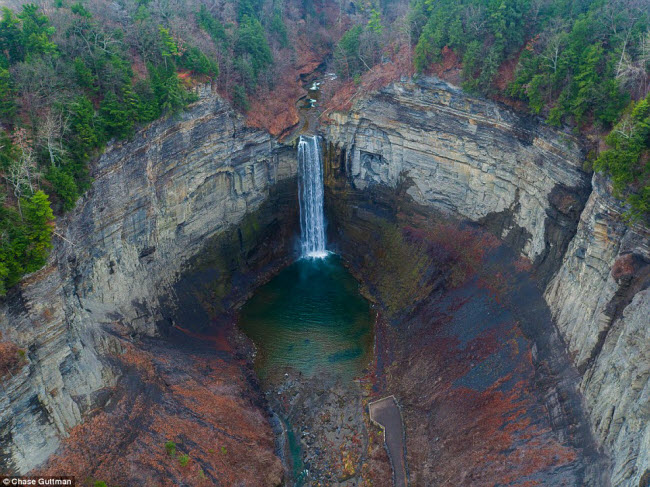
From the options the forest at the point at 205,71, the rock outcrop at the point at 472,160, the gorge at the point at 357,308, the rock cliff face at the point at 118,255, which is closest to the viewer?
the rock cliff face at the point at 118,255

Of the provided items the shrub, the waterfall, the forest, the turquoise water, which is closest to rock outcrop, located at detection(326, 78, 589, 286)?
the forest

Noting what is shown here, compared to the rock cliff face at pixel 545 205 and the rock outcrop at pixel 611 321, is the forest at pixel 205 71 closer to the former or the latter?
the rock cliff face at pixel 545 205

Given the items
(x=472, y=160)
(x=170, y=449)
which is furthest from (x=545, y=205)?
(x=170, y=449)

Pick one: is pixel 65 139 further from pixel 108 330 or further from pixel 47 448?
pixel 47 448

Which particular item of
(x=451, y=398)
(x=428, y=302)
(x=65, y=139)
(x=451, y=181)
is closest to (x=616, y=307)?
(x=451, y=398)

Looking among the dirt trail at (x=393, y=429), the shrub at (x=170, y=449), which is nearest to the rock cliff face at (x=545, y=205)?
the dirt trail at (x=393, y=429)

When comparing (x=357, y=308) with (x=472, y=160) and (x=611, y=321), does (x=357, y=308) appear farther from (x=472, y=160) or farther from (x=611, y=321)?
(x=611, y=321)
